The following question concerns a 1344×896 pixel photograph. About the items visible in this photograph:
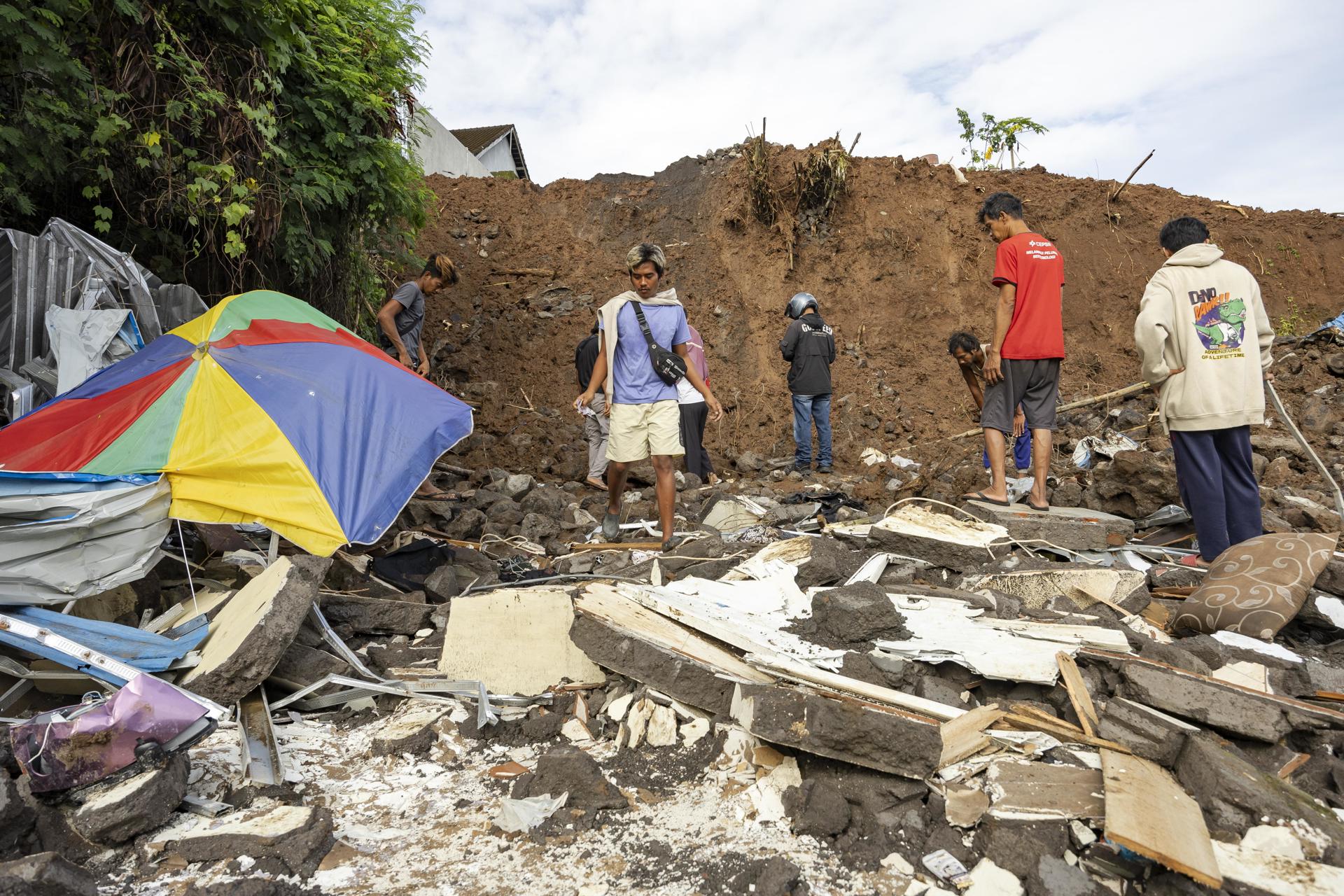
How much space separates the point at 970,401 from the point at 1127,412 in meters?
2.58

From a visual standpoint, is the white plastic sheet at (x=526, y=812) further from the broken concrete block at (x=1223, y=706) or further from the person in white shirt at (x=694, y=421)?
the person in white shirt at (x=694, y=421)

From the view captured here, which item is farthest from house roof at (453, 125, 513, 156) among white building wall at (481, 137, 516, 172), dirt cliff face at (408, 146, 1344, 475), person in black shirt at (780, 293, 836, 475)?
person in black shirt at (780, 293, 836, 475)

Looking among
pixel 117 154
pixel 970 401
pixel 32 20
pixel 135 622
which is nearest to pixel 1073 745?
pixel 135 622

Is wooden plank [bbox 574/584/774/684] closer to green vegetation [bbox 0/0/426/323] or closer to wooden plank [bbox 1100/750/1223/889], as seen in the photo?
wooden plank [bbox 1100/750/1223/889]

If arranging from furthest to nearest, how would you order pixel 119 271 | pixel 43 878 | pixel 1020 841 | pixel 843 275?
pixel 843 275 < pixel 119 271 < pixel 1020 841 < pixel 43 878

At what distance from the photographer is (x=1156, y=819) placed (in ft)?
6.88

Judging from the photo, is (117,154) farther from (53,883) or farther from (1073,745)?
(1073,745)

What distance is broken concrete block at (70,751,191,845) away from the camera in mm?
2299

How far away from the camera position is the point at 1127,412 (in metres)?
10.1

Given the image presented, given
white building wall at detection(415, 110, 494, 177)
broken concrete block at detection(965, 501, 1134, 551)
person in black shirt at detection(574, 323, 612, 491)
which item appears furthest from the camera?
white building wall at detection(415, 110, 494, 177)

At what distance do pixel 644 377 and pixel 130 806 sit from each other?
3.54 m

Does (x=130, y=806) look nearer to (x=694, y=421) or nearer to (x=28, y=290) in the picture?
(x=28, y=290)

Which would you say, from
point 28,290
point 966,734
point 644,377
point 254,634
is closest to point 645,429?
point 644,377

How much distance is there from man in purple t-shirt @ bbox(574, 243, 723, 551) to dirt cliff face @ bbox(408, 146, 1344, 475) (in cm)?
694
